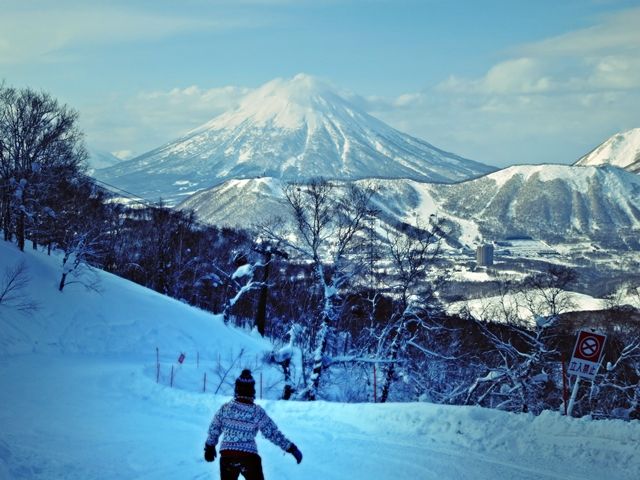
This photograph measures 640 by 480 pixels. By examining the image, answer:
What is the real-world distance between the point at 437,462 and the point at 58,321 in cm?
2598

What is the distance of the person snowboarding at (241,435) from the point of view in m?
7.36

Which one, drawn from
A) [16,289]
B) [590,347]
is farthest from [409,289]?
[16,289]

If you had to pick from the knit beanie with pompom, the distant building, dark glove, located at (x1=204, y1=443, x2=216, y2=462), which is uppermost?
the knit beanie with pompom

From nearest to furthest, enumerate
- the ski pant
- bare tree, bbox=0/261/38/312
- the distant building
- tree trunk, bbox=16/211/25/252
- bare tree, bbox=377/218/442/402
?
1. the ski pant
2. bare tree, bbox=377/218/442/402
3. bare tree, bbox=0/261/38/312
4. tree trunk, bbox=16/211/25/252
5. the distant building

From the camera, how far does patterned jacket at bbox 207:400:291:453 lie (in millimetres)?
7426

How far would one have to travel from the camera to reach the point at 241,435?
24.4ft

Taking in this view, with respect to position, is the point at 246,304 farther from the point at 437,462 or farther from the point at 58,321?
the point at 437,462

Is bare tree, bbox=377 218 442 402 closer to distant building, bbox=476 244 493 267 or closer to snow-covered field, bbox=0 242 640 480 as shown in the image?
snow-covered field, bbox=0 242 640 480

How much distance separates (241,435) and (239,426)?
0.10 m

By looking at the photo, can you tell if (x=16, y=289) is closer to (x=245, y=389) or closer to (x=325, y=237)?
(x=325, y=237)

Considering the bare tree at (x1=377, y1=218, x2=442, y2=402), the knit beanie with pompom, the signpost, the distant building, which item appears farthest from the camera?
the distant building

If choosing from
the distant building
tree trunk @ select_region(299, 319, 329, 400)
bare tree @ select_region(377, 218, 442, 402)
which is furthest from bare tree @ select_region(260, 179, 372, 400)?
the distant building

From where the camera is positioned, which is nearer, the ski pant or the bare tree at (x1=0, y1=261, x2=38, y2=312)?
the ski pant

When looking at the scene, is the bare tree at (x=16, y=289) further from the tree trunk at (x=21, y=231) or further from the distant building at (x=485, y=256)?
the distant building at (x=485, y=256)
